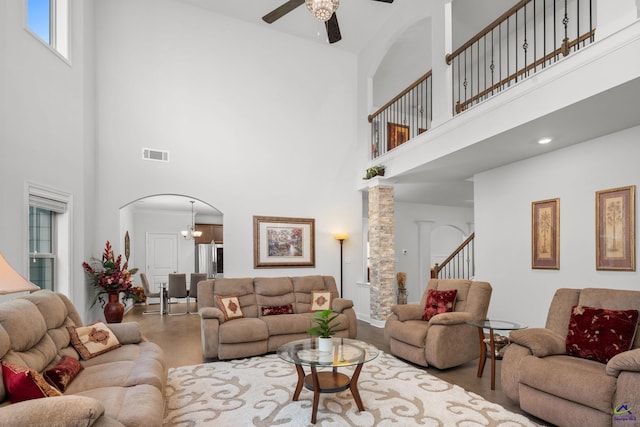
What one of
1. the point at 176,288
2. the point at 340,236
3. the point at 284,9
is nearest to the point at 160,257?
the point at 176,288

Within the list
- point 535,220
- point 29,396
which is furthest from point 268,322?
point 535,220

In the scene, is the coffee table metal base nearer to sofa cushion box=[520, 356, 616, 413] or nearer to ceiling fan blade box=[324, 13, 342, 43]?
sofa cushion box=[520, 356, 616, 413]

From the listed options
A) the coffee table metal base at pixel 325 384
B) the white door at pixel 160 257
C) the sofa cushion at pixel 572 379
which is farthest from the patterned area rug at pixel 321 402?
the white door at pixel 160 257

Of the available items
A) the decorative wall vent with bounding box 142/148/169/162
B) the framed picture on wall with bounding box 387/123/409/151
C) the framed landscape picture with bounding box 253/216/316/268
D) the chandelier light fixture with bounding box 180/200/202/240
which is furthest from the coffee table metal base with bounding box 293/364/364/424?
the chandelier light fixture with bounding box 180/200/202/240

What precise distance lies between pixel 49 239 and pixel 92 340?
2.13 metres

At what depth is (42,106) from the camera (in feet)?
13.5

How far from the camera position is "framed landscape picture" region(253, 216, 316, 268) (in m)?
6.57

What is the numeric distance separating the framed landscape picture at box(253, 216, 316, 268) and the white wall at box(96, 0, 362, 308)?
12 cm

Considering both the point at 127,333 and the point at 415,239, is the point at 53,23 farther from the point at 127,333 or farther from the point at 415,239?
the point at 415,239

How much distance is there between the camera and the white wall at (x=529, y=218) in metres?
4.20

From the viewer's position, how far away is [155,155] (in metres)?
5.97

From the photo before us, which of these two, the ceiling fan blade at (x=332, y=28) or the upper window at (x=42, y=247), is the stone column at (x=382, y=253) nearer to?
the ceiling fan blade at (x=332, y=28)

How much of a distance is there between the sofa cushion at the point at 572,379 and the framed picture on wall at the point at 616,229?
1888 millimetres

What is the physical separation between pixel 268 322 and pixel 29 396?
3.07m
